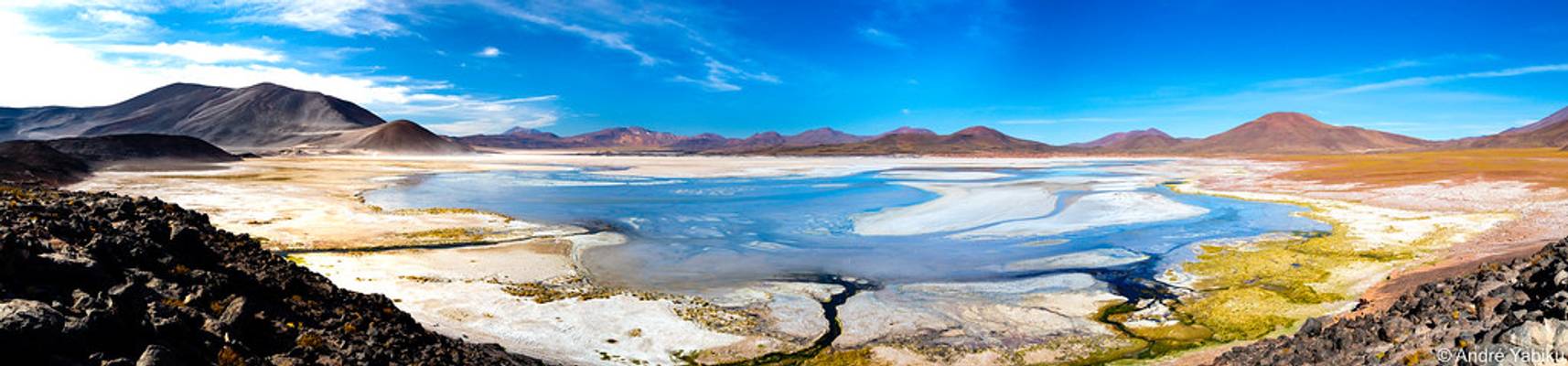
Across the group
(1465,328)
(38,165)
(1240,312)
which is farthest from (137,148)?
(1465,328)

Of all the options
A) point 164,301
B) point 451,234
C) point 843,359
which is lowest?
point 843,359

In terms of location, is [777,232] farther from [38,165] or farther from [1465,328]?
[38,165]

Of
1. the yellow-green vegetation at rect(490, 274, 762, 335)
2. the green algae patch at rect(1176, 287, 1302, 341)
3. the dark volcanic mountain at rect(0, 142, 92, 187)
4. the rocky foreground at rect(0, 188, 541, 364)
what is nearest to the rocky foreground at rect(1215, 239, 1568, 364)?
the green algae patch at rect(1176, 287, 1302, 341)

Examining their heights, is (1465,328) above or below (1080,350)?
above

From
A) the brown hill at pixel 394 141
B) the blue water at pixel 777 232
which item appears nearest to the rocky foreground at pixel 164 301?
the blue water at pixel 777 232

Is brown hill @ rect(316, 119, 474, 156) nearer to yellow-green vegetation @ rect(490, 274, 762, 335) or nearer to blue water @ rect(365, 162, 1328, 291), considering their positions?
blue water @ rect(365, 162, 1328, 291)

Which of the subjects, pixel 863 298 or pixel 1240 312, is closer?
pixel 1240 312

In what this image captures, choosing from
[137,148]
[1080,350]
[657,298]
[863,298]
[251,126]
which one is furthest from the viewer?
[251,126]

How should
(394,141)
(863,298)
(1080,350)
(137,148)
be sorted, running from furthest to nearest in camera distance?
(394,141)
(137,148)
(863,298)
(1080,350)
